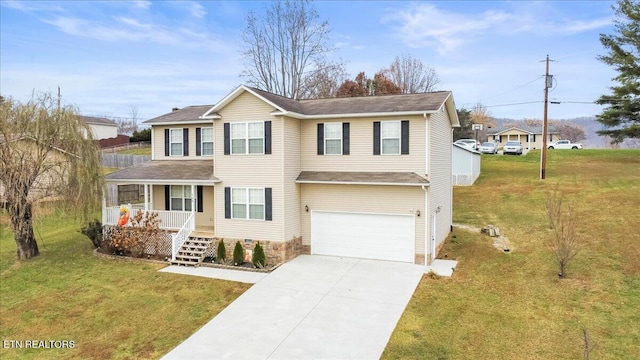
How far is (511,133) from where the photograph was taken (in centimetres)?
5734

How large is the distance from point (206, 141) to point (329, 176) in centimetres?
706

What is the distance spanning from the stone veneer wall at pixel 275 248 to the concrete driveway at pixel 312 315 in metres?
0.56

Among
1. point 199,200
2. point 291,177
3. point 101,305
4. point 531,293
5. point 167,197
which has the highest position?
point 291,177

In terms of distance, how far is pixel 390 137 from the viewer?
52.4ft

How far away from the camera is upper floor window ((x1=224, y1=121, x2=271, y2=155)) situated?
53.4 feet

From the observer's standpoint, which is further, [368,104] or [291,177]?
[368,104]

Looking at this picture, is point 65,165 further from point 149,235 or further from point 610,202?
point 610,202

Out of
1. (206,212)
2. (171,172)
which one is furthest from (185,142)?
(206,212)

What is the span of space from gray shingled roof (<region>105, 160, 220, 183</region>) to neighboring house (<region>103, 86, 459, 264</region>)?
0.44 feet

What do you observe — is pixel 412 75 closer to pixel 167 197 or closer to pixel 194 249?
pixel 167 197

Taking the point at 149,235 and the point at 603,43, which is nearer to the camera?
the point at 149,235

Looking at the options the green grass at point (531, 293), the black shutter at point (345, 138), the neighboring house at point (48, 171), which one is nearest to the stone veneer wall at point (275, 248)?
the black shutter at point (345, 138)

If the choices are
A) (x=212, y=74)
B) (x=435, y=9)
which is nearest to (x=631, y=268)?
(x=435, y=9)

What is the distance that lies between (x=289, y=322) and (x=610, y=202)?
19.3 meters
